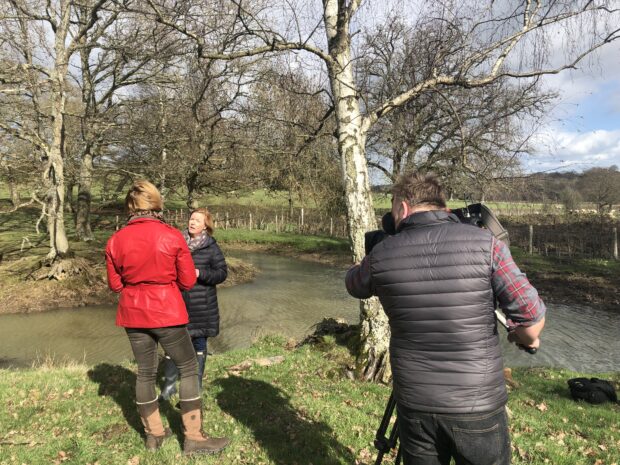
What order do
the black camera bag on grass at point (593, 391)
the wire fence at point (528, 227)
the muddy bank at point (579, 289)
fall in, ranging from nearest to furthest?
the black camera bag on grass at point (593, 391)
the muddy bank at point (579, 289)
the wire fence at point (528, 227)

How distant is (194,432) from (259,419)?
1.03 meters

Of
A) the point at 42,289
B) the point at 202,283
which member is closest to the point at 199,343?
the point at 202,283

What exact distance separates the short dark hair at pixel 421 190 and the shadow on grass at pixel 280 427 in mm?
2722

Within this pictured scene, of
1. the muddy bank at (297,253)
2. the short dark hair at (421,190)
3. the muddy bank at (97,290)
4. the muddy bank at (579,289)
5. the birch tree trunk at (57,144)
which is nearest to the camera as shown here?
the short dark hair at (421,190)

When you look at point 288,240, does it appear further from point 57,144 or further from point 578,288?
point 578,288

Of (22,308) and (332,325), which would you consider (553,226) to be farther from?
(22,308)

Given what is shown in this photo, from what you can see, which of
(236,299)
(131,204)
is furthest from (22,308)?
(131,204)

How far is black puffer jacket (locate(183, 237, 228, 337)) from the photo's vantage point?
4.70m

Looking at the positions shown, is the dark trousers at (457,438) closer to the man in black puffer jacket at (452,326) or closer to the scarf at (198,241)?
the man in black puffer jacket at (452,326)

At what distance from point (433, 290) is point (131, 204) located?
2.61 meters

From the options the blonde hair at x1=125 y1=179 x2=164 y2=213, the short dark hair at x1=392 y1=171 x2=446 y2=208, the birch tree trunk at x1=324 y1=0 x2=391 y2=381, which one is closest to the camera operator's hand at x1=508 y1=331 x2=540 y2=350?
the short dark hair at x1=392 y1=171 x2=446 y2=208

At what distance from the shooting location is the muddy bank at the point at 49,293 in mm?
13454

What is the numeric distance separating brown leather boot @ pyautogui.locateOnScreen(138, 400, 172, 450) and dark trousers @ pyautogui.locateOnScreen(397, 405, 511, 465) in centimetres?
244

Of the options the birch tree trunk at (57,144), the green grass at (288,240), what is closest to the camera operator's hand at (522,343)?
the birch tree trunk at (57,144)
